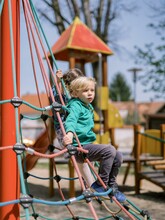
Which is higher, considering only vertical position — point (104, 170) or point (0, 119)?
point (0, 119)

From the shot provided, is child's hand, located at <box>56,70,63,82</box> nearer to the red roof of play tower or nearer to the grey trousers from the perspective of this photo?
the grey trousers

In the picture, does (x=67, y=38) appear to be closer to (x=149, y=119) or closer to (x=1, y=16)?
(x=1, y=16)

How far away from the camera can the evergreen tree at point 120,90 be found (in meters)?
60.9

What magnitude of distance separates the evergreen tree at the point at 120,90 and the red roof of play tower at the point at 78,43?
5322 cm

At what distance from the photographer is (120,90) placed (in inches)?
2406

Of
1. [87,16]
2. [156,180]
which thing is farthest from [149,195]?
[87,16]

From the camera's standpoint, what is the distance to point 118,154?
9.46 ft

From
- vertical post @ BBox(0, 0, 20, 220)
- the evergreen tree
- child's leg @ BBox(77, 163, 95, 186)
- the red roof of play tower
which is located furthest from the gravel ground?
the evergreen tree

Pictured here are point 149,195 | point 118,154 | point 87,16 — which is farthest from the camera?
point 87,16

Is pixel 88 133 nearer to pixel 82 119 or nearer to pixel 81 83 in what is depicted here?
pixel 82 119

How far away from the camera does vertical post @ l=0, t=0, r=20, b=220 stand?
8.91 ft

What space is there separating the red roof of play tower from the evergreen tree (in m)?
53.2

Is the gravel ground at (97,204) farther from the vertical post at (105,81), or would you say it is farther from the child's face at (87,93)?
the child's face at (87,93)

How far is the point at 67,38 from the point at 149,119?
634 inches
